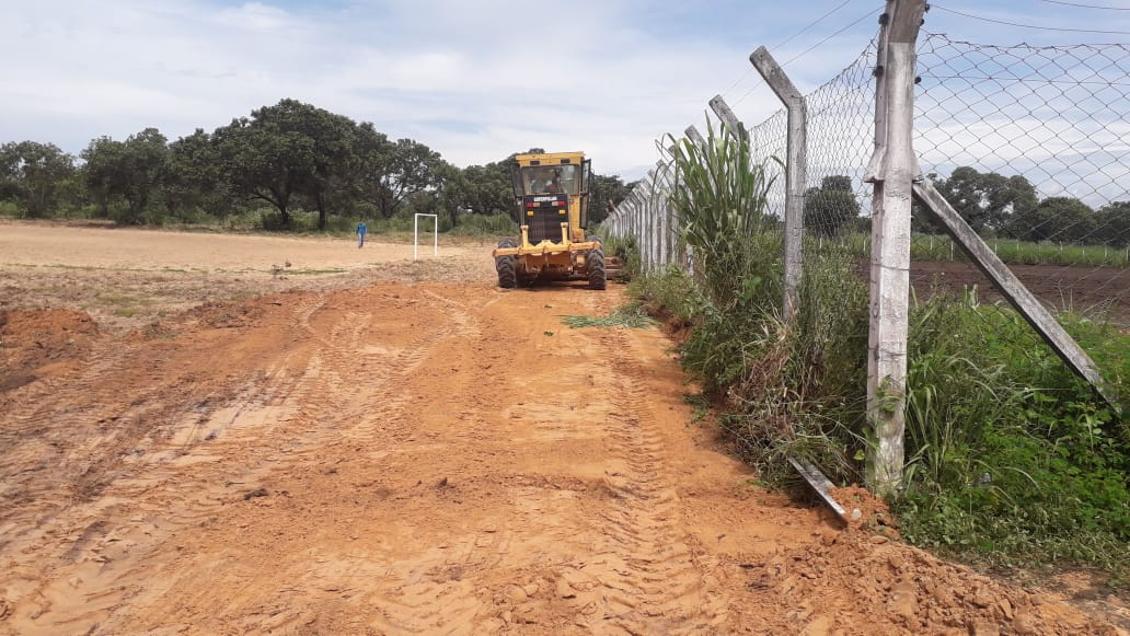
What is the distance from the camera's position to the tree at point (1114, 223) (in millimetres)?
3635

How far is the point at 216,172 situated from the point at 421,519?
47.4 metres

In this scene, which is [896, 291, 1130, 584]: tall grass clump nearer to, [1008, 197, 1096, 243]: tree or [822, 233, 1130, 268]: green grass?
[822, 233, 1130, 268]: green grass

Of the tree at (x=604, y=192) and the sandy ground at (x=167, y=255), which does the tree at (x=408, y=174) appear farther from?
the sandy ground at (x=167, y=255)

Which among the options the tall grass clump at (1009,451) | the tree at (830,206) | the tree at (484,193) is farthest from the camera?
the tree at (484,193)

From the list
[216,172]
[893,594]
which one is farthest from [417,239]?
[893,594]

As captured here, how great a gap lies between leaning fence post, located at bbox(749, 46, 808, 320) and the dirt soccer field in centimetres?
119

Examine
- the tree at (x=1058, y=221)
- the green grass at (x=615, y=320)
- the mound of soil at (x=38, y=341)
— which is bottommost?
the mound of soil at (x=38, y=341)

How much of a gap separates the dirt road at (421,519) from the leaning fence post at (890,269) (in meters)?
0.48

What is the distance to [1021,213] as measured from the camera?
12.9ft

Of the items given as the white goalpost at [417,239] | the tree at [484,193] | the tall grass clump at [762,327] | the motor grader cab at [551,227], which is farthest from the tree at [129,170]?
the tall grass clump at [762,327]

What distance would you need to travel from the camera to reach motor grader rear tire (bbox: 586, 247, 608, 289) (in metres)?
15.1

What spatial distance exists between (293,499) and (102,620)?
1.32 meters

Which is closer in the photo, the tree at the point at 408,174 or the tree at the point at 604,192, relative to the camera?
the tree at the point at 604,192

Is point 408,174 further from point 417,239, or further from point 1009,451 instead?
point 1009,451
